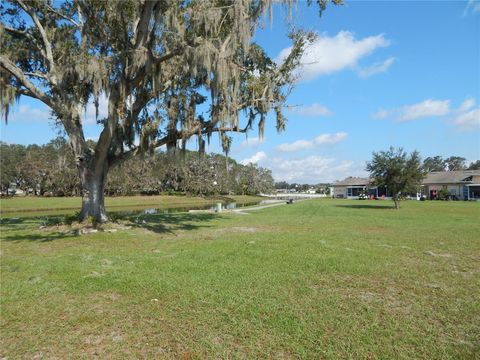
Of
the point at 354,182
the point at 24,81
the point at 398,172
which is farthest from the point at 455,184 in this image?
the point at 24,81

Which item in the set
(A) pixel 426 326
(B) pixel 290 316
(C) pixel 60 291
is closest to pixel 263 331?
(B) pixel 290 316

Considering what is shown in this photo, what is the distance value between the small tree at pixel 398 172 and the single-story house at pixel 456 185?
27.6 metres

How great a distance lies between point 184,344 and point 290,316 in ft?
4.26

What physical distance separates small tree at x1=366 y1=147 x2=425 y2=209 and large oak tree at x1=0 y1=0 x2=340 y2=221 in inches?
748

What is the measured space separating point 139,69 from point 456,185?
2284 inches

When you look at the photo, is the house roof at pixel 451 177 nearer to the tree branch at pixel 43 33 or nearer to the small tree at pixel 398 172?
the small tree at pixel 398 172

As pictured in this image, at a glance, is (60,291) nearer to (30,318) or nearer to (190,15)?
(30,318)

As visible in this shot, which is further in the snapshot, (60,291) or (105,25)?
(105,25)

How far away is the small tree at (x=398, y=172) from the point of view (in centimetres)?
2897

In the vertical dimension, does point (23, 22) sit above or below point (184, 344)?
above

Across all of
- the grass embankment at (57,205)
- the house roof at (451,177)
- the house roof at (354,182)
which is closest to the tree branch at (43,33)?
the grass embankment at (57,205)

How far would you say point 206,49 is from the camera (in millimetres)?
10586

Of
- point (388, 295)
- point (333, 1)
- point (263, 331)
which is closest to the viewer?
point (263, 331)

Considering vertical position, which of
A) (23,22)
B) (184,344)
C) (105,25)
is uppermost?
(23,22)
